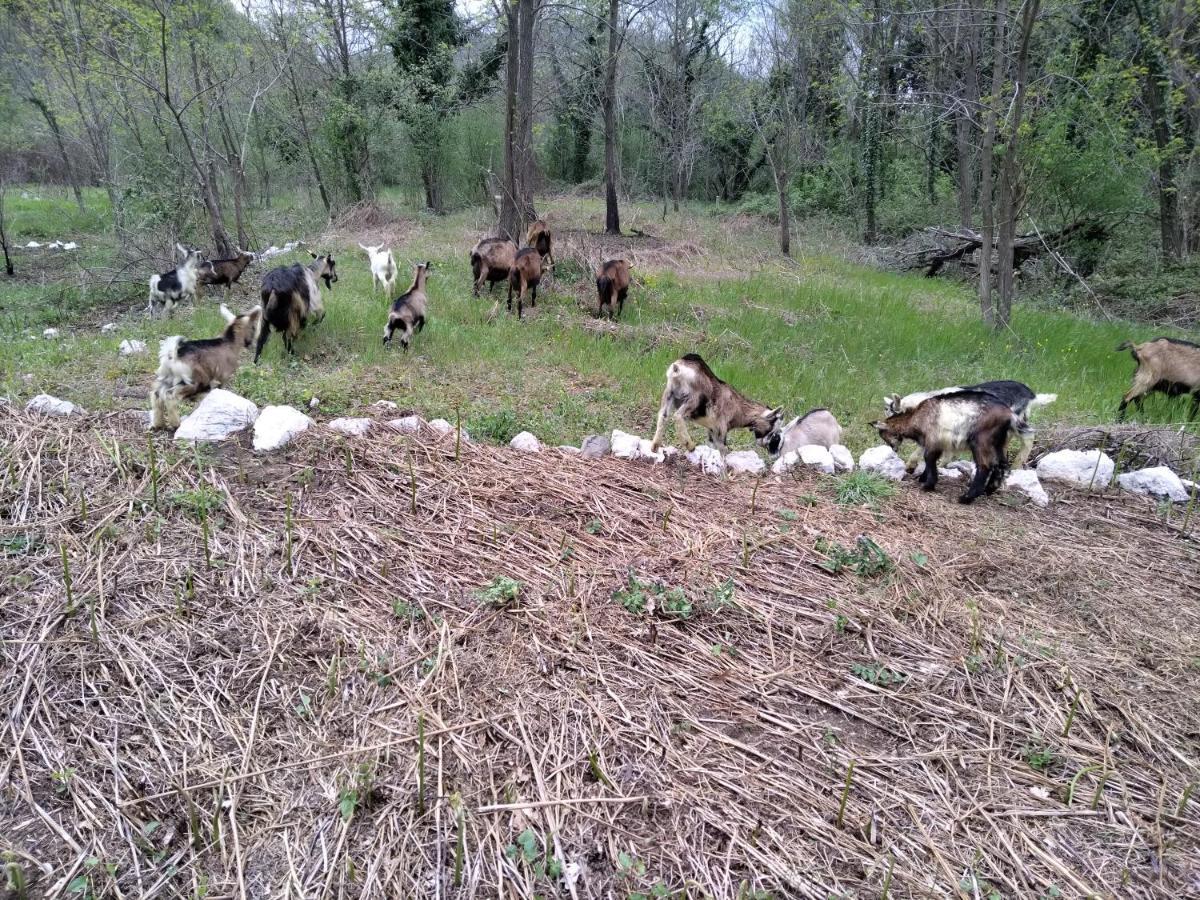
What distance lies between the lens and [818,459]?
567 centimetres

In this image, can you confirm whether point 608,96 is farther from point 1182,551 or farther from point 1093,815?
point 1093,815

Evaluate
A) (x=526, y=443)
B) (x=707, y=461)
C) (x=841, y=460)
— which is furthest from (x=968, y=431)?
(x=526, y=443)

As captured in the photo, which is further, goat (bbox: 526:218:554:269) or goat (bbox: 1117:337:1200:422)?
goat (bbox: 526:218:554:269)

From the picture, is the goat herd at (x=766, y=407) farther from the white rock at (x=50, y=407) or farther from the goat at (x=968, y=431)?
the white rock at (x=50, y=407)

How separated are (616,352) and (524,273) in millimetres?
2789

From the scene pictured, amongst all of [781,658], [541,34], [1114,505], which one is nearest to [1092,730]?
[781,658]

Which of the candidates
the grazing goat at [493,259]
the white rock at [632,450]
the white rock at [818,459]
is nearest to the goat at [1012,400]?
the white rock at [818,459]

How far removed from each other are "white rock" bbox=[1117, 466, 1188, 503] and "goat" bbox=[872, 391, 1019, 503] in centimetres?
103

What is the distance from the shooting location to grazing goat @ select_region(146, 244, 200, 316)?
10.5m

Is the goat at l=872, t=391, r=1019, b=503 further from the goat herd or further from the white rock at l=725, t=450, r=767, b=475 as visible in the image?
the white rock at l=725, t=450, r=767, b=475

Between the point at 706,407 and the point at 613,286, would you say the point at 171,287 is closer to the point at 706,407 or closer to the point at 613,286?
the point at 613,286

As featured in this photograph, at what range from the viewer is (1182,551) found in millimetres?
4691

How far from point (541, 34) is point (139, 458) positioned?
22569 mm

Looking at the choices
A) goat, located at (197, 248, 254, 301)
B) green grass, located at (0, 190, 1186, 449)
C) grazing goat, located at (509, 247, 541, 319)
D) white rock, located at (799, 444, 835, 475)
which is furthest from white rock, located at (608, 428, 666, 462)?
goat, located at (197, 248, 254, 301)
